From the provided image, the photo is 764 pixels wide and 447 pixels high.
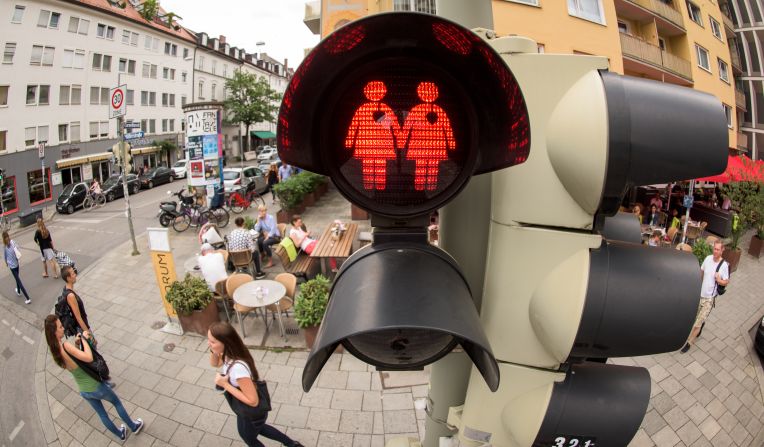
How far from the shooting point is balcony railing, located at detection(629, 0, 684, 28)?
3677 mm

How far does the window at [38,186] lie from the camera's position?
24344mm

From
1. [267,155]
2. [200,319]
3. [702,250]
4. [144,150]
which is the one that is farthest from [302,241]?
[267,155]

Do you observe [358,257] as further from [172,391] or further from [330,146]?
[172,391]

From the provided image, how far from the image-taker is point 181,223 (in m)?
13.8

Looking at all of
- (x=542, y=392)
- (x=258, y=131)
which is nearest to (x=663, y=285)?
(x=542, y=392)

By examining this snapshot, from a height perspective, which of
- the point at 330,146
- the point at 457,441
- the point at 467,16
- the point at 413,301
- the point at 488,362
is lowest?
the point at 457,441

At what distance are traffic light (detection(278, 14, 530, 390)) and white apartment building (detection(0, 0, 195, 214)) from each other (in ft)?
82.3

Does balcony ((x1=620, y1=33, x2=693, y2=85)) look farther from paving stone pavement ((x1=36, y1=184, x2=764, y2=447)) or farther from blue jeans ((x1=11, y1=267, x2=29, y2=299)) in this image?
blue jeans ((x1=11, y1=267, x2=29, y2=299))

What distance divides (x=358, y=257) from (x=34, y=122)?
33.3 m

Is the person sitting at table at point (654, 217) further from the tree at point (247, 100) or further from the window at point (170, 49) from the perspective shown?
the window at point (170, 49)

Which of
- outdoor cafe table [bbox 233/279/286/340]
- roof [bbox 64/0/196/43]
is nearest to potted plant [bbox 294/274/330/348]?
outdoor cafe table [bbox 233/279/286/340]

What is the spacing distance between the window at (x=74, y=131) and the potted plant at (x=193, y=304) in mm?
28783

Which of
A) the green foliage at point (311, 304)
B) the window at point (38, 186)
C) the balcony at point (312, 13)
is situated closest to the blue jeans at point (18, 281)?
the green foliage at point (311, 304)

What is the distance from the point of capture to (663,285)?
3.16ft
